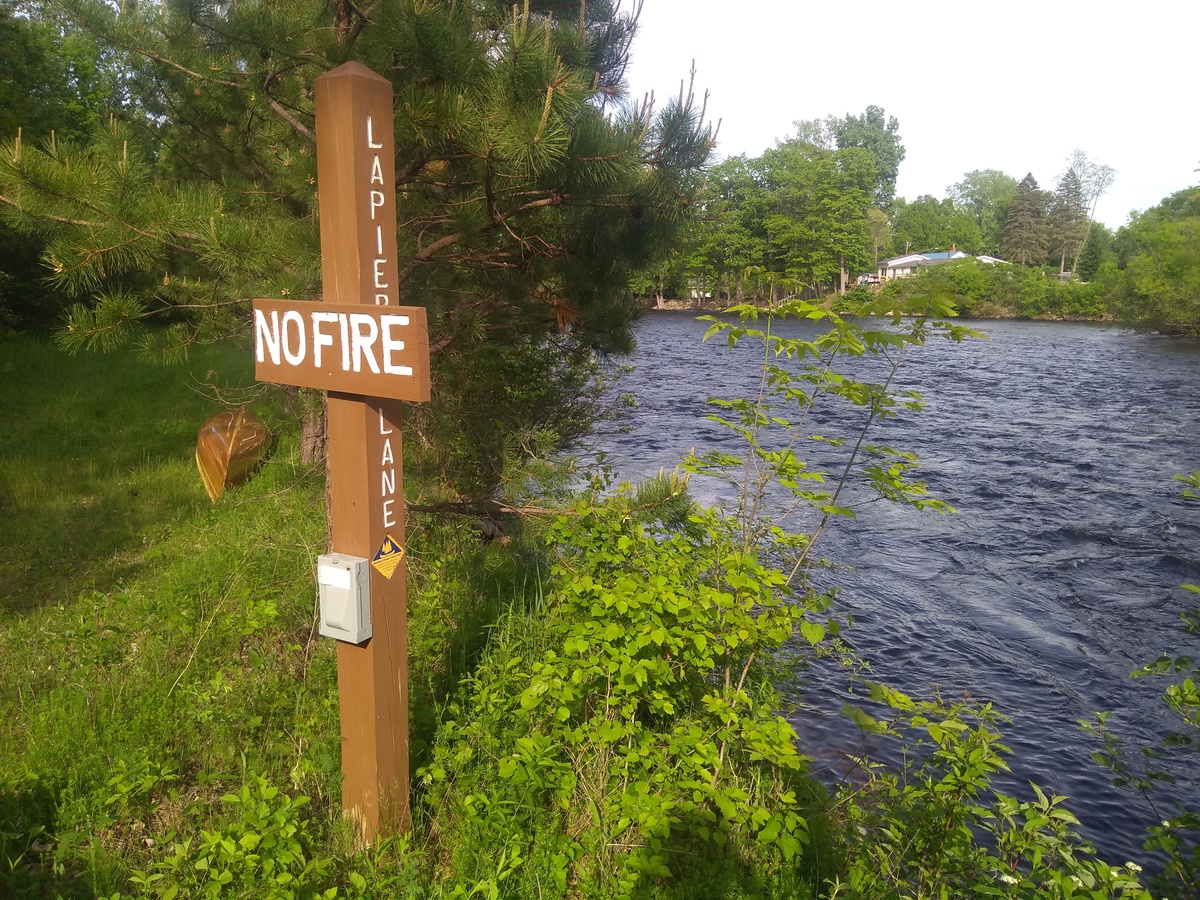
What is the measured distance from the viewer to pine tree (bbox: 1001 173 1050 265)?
78.6 m

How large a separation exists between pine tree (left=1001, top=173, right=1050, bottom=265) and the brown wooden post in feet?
293

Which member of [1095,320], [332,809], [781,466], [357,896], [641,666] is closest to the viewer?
[357,896]

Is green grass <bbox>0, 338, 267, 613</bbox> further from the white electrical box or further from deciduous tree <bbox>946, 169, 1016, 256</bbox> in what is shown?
deciduous tree <bbox>946, 169, 1016, 256</bbox>

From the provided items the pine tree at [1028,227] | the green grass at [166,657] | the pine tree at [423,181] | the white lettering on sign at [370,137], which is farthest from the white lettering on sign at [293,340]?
the pine tree at [1028,227]

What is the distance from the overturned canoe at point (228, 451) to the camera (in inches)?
309

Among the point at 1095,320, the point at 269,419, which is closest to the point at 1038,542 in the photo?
the point at 269,419

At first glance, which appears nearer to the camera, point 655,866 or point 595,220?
point 655,866

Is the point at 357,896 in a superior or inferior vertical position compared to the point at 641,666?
inferior

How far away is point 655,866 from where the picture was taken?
111 inches

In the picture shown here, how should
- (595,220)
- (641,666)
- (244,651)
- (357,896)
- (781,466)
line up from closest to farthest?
(357,896)
(641,666)
(781,466)
(244,651)
(595,220)

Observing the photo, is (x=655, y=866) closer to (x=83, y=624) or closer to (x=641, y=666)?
(x=641, y=666)

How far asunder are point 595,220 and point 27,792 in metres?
4.20

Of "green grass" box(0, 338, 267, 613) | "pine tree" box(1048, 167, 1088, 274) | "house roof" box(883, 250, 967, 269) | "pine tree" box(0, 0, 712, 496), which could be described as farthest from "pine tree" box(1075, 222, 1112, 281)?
"pine tree" box(0, 0, 712, 496)

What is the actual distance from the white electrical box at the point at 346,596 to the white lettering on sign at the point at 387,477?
0.18 metres
